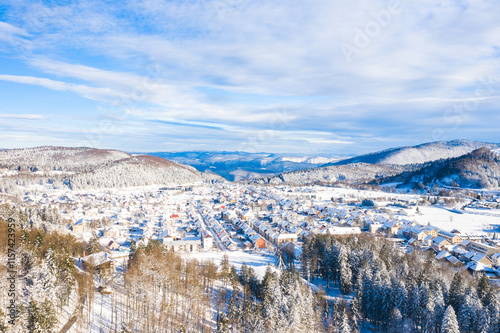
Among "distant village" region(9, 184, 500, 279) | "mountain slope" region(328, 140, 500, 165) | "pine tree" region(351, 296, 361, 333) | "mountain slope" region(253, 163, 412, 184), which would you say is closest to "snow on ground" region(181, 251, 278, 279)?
"distant village" region(9, 184, 500, 279)

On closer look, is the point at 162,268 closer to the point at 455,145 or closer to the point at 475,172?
the point at 475,172

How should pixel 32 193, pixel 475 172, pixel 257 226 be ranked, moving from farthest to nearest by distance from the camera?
pixel 475 172 < pixel 32 193 < pixel 257 226

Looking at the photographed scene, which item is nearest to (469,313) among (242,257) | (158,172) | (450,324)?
(450,324)

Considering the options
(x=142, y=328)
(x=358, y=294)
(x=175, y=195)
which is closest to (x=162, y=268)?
(x=142, y=328)

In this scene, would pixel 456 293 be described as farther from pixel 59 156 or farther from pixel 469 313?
pixel 59 156

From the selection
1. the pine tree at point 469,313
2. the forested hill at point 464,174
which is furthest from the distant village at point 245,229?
the forested hill at point 464,174

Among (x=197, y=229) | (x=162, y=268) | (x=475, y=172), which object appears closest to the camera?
(x=162, y=268)

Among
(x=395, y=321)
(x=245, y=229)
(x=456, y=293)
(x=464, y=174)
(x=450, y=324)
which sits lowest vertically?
(x=395, y=321)
